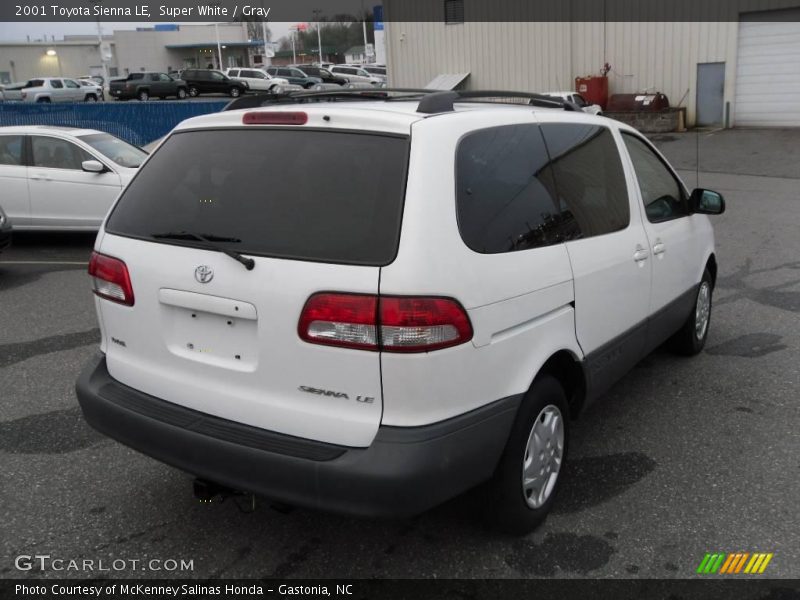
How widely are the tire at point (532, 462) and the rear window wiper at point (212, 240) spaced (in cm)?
120

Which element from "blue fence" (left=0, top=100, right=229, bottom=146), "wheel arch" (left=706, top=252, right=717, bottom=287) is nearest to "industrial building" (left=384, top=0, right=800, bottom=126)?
"blue fence" (left=0, top=100, right=229, bottom=146)

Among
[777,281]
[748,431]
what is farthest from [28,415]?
[777,281]

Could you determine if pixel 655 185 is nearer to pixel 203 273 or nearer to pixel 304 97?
pixel 304 97

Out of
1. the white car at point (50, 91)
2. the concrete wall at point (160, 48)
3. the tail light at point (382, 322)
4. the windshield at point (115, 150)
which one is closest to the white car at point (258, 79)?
the white car at point (50, 91)

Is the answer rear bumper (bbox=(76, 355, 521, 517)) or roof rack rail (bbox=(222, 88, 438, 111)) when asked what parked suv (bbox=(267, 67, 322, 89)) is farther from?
rear bumper (bbox=(76, 355, 521, 517))

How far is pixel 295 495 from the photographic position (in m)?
2.63

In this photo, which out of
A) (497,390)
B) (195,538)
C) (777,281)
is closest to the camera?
(497,390)

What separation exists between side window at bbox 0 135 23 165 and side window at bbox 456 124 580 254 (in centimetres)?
874

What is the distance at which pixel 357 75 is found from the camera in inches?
2053

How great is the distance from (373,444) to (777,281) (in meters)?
6.26

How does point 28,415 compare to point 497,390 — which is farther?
point 28,415

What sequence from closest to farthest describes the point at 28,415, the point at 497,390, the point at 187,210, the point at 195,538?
1. the point at 497,390
2. the point at 187,210
3. the point at 195,538
4. the point at 28,415

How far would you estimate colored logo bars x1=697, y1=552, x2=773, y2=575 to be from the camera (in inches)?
118

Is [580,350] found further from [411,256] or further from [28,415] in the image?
[28,415]
